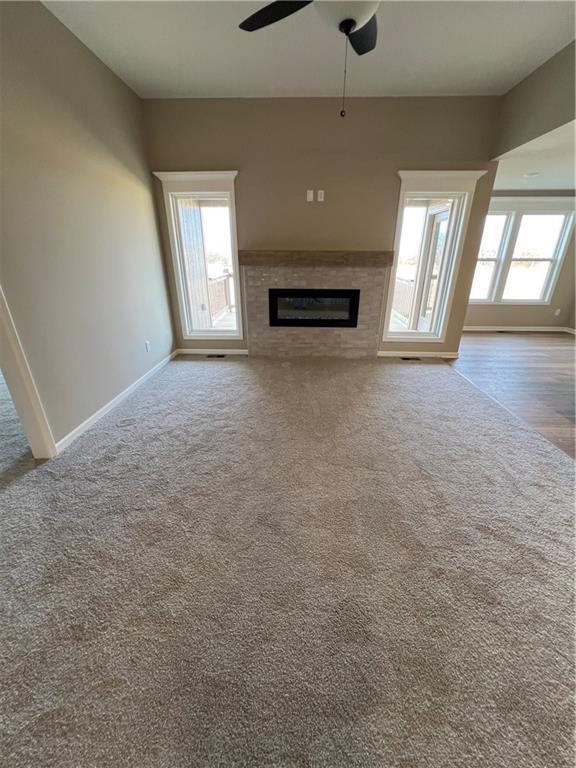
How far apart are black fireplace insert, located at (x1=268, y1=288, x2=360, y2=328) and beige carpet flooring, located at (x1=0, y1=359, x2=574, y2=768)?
2.06 meters

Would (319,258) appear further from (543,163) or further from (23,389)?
(23,389)

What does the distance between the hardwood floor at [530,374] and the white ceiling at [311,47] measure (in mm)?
2952

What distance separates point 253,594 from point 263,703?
36 cm

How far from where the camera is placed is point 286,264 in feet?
12.4

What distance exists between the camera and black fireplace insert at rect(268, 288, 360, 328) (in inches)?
157

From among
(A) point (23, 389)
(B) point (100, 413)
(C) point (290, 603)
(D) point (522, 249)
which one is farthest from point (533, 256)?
(A) point (23, 389)

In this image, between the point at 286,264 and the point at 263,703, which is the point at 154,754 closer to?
the point at 263,703

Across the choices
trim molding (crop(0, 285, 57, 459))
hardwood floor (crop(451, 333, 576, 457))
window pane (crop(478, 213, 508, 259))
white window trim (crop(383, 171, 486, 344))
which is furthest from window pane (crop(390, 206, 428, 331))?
trim molding (crop(0, 285, 57, 459))

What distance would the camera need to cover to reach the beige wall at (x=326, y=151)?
10.9ft

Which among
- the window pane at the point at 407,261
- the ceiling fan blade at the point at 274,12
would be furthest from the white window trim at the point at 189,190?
the window pane at the point at 407,261

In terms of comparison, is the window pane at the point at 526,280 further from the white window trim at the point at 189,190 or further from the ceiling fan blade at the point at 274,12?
the ceiling fan blade at the point at 274,12

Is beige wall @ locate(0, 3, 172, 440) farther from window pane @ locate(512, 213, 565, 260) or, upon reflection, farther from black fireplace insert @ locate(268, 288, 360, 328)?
window pane @ locate(512, 213, 565, 260)

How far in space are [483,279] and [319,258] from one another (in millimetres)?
4000

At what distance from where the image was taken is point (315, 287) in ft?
12.8
